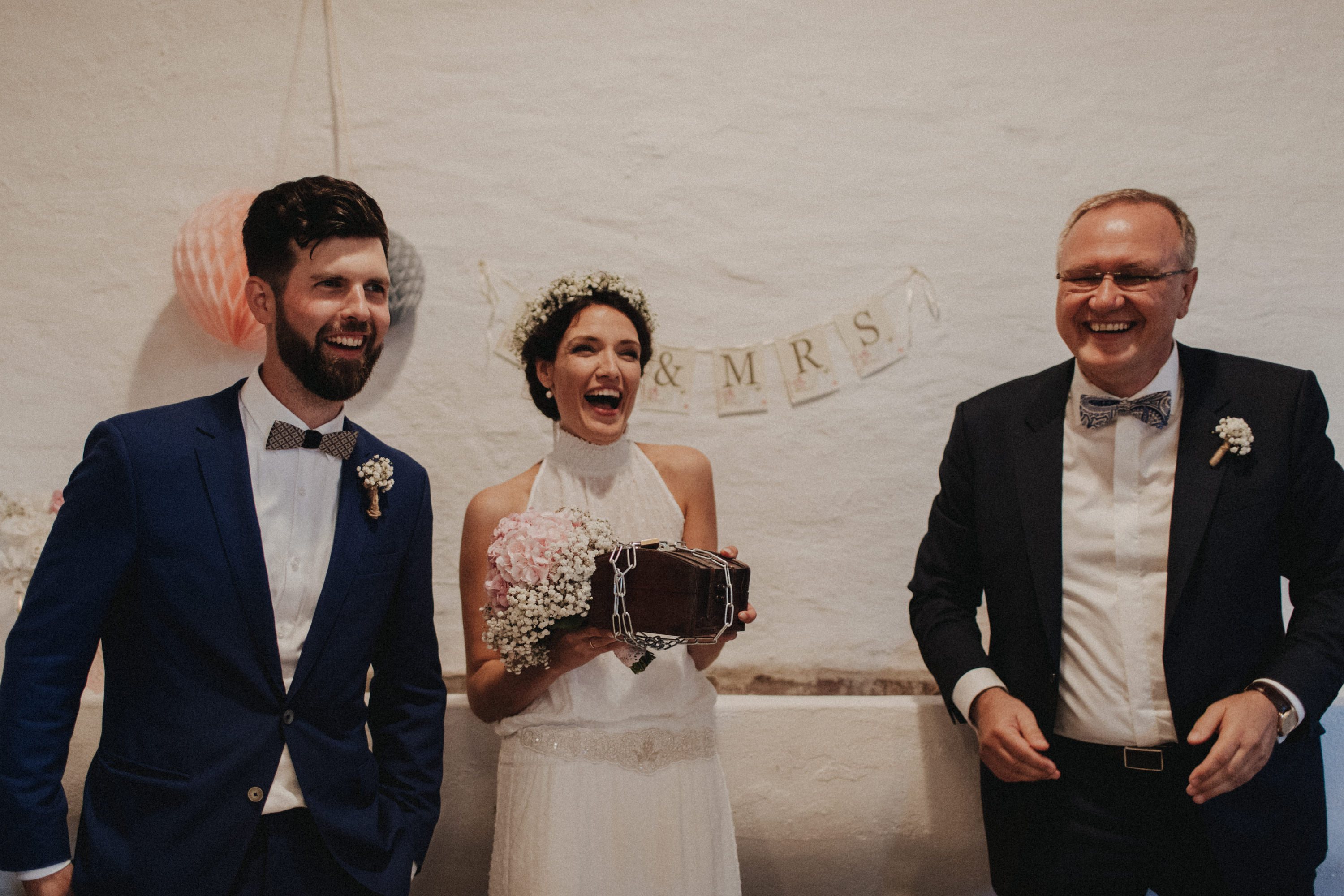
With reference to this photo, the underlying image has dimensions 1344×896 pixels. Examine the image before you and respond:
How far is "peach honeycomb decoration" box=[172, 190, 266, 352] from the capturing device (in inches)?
114

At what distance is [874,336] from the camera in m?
3.14

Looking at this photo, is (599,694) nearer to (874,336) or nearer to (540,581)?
(540,581)

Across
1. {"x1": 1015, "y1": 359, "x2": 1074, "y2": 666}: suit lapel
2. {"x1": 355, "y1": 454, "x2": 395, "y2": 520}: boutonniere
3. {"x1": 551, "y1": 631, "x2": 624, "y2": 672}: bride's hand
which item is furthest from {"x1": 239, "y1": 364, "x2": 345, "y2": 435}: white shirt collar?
{"x1": 1015, "y1": 359, "x2": 1074, "y2": 666}: suit lapel

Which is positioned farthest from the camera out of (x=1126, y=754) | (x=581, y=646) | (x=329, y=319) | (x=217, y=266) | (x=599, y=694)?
(x=217, y=266)

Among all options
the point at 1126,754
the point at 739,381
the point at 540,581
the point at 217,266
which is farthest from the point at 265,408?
the point at 1126,754

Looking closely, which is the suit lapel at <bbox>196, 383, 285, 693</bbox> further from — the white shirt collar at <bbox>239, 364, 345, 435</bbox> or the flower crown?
the flower crown

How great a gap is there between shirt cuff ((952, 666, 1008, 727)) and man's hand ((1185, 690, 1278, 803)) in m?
0.40

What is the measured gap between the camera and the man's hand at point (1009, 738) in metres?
2.01

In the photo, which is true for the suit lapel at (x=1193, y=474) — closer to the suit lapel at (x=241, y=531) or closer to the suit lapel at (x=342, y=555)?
the suit lapel at (x=342, y=555)

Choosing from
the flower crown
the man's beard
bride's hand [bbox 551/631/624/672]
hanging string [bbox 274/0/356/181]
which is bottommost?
bride's hand [bbox 551/631/624/672]

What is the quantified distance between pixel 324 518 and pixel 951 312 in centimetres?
211

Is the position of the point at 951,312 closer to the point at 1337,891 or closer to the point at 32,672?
the point at 1337,891

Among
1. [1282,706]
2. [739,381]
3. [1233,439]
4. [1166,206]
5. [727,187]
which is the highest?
[727,187]

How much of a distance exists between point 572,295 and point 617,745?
1.05 metres
